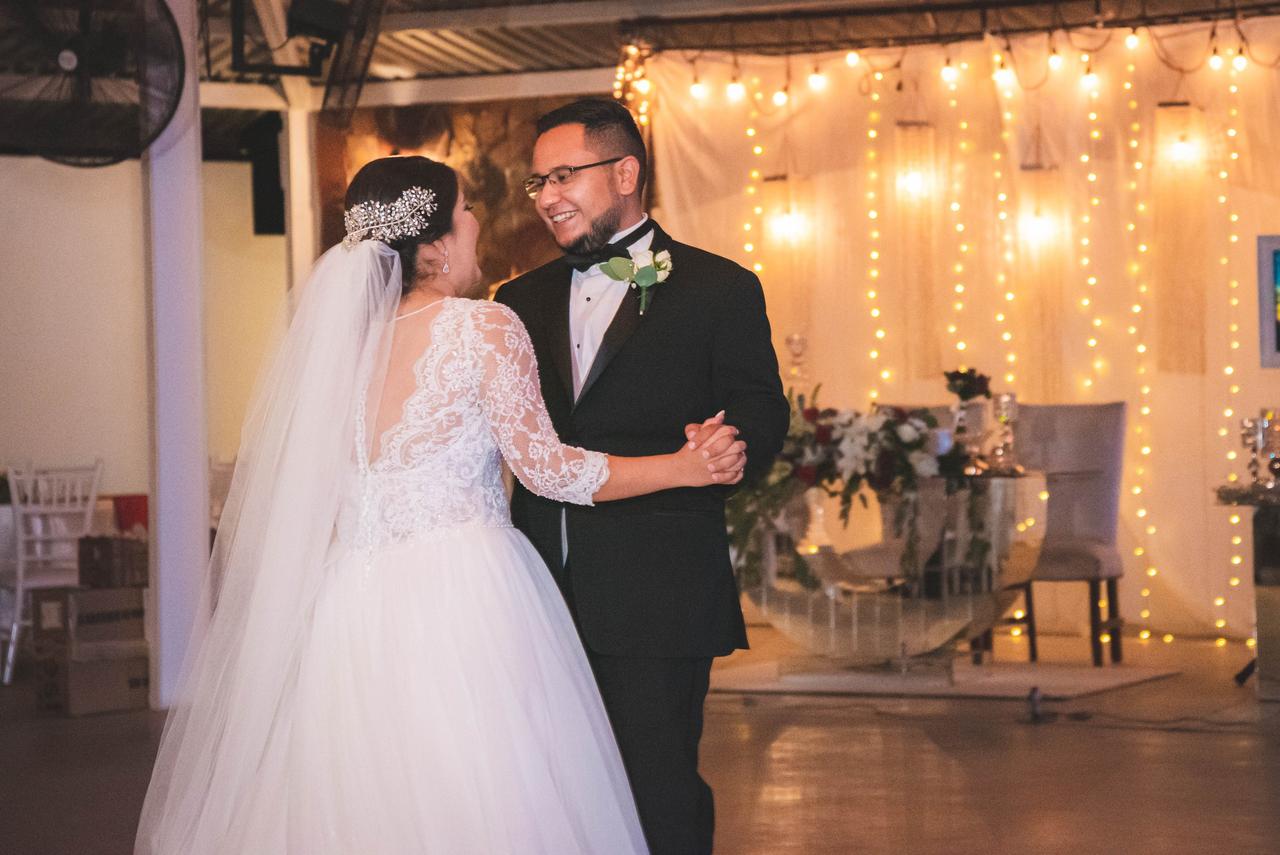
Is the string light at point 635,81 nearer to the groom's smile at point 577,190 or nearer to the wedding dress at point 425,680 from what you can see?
the groom's smile at point 577,190

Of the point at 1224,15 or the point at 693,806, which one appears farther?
the point at 1224,15

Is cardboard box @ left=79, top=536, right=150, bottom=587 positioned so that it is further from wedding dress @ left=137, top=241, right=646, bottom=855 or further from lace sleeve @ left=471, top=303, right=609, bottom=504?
lace sleeve @ left=471, top=303, right=609, bottom=504

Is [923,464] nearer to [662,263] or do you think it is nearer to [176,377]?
[176,377]

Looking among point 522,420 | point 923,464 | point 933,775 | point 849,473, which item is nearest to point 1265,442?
point 923,464

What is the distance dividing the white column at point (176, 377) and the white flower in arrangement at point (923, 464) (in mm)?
2950

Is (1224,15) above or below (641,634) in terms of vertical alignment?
above

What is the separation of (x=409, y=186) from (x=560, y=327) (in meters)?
0.40

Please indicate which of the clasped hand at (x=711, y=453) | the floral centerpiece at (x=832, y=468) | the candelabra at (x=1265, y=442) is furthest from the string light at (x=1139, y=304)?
the clasped hand at (x=711, y=453)

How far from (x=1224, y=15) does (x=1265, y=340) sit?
2848 millimetres

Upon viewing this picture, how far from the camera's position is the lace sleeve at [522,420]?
275 cm

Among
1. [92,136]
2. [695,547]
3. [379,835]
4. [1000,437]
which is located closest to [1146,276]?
[1000,437]

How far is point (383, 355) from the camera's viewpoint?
9.29 ft

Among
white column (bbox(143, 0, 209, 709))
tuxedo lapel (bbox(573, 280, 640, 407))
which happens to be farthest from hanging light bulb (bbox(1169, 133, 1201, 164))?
tuxedo lapel (bbox(573, 280, 640, 407))

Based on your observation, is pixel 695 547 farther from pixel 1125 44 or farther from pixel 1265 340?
pixel 1125 44
